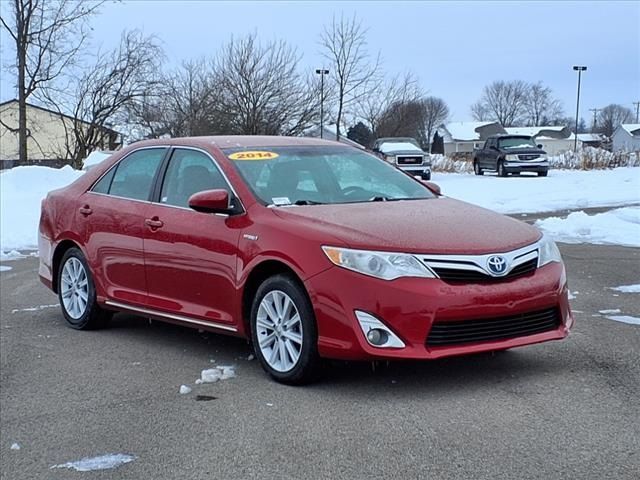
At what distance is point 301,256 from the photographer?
490cm

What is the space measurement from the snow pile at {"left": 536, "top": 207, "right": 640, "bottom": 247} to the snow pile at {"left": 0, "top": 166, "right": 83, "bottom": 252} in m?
8.34

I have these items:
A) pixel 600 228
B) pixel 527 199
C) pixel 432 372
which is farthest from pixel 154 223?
pixel 527 199

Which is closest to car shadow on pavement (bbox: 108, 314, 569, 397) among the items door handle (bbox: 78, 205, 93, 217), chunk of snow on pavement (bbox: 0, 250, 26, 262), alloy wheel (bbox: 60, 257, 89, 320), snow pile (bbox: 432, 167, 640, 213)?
alloy wheel (bbox: 60, 257, 89, 320)

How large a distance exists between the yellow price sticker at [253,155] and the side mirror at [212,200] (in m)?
0.48

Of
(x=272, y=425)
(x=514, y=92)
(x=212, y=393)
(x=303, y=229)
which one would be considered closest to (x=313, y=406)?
(x=272, y=425)

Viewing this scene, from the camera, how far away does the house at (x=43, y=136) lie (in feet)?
114

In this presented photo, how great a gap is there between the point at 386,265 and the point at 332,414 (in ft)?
2.84

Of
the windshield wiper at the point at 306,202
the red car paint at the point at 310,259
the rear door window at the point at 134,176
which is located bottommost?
the red car paint at the point at 310,259

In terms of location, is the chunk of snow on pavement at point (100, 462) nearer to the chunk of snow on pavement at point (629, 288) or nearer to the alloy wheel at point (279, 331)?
the alloy wheel at point (279, 331)

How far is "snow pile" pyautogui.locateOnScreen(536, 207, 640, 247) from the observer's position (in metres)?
11.8

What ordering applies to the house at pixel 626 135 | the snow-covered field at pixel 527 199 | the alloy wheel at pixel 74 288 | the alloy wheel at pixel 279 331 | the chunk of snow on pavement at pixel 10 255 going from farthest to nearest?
the house at pixel 626 135
the snow-covered field at pixel 527 199
the chunk of snow on pavement at pixel 10 255
the alloy wheel at pixel 74 288
the alloy wheel at pixel 279 331

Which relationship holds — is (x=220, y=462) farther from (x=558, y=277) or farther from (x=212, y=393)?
(x=558, y=277)

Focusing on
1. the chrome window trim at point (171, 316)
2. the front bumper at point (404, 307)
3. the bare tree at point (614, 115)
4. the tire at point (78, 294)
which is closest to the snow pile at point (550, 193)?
the tire at point (78, 294)

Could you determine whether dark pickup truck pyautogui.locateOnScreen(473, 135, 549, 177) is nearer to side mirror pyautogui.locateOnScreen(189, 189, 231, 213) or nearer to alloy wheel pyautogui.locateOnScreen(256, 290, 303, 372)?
side mirror pyautogui.locateOnScreen(189, 189, 231, 213)
